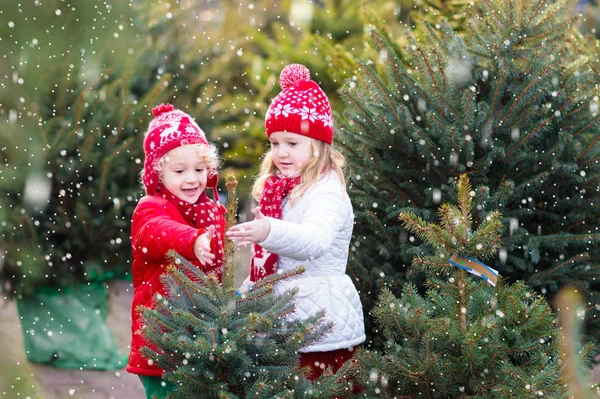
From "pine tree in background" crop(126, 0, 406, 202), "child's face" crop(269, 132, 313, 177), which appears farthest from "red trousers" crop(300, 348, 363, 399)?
"pine tree in background" crop(126, 0, 406, 202)

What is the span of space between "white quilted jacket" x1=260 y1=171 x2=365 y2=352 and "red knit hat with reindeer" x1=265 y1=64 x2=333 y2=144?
22 centimetres

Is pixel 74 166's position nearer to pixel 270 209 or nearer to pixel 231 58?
pixel 270 209

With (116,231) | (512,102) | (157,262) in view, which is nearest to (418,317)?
(157,262)

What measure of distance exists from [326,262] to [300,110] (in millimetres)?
670

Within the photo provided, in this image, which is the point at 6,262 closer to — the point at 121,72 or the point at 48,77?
the point at 48,77

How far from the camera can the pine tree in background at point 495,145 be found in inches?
157

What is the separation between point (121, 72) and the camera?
6.85 meters

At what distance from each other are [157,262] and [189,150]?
20.1 inches

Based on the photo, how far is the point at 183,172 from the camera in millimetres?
3414

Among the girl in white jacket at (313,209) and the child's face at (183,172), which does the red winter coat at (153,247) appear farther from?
the girl in white jacket at (313,209)

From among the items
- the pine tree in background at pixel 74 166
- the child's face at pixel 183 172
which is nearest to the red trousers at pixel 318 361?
the child's face at pixel 183 172

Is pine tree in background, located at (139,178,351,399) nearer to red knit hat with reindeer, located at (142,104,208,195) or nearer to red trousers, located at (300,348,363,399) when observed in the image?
red trousers, located at (300,348,363,399)

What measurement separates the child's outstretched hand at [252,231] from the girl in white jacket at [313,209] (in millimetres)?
223

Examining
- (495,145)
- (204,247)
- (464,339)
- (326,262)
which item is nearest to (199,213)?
(204,247)
